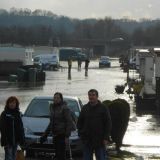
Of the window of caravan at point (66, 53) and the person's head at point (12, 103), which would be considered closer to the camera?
the person's head at point (12, 103)

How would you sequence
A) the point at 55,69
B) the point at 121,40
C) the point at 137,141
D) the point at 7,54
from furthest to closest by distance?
the point at 121,40 < the point at 55,69 < the point at 7,54 < the point at 137,141

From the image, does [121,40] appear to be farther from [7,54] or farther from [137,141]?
[137,141]

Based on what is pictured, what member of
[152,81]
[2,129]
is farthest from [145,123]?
[2,129]

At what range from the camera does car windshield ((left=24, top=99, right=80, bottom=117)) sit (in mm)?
16594

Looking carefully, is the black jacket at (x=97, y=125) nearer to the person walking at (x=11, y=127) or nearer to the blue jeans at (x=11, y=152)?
the person walking at (x=11, y=127)

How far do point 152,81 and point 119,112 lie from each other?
16339 millimetres

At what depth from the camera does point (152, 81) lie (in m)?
32.3

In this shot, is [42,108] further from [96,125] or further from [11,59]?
[11,59]

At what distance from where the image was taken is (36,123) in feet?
51.4

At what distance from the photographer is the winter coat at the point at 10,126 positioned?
39.7 ft

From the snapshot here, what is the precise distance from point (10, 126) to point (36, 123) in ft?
11.7

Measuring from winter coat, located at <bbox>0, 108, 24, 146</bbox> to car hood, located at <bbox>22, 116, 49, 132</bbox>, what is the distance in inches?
123

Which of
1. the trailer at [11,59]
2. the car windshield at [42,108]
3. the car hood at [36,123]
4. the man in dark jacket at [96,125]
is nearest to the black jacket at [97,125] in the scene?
the man in dark jacket at [96,125]

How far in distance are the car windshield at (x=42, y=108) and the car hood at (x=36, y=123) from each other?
1.45 feet
